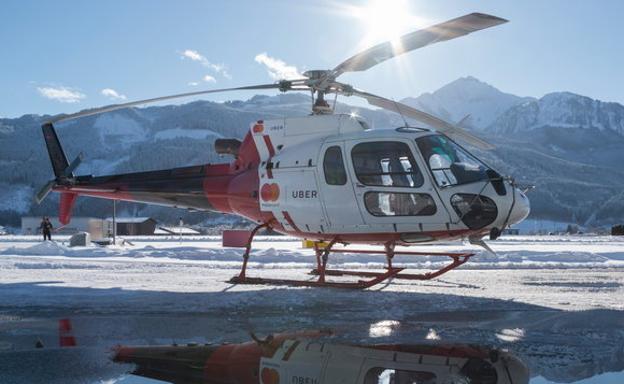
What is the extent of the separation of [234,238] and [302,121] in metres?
14.2

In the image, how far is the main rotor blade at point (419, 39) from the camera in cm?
685

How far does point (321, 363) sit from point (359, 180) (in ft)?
Answer: 14.9

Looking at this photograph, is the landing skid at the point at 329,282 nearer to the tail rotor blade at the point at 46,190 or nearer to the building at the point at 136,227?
the tail rotor blade at the point at 46,190

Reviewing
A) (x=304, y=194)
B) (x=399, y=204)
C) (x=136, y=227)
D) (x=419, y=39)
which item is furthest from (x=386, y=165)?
(x=136, y=227)

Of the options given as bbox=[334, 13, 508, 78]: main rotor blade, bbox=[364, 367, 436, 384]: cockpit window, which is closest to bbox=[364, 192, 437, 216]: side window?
bbox=[334, 13, 508, 78]: main rotor blade

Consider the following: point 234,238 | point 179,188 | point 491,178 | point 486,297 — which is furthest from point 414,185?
point 234,238

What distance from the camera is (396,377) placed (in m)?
3.61

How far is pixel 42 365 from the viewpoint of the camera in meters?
4.05

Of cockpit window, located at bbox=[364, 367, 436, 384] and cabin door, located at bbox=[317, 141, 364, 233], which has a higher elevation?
cabin door, located at bbox=[317, 141, 364, 233]

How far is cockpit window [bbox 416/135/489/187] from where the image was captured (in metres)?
7.66

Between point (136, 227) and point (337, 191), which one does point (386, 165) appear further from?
Result: point (136, 227)

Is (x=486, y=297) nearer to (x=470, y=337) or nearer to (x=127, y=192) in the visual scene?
(x=470, y=337)

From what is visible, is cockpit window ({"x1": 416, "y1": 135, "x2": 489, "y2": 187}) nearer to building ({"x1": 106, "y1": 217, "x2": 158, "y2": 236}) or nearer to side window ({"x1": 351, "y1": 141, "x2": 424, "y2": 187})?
side window ({"x1": 351, "y1": 141, "x2": 424, "y2": 187})

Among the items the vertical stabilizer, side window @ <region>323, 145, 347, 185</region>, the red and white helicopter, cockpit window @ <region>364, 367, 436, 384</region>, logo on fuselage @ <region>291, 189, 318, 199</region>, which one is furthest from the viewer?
the vertical stabilizer
